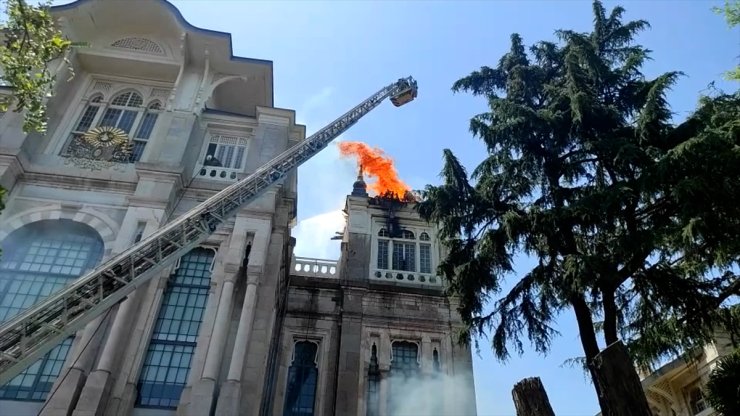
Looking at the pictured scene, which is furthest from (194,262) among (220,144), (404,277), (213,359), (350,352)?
(404,277)

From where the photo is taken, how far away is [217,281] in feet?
49.2

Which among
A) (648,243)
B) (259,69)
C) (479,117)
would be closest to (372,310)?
(479,117)

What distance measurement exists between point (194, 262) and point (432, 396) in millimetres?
9135

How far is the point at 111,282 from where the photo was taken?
33.0 ft

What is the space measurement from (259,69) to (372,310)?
9.97 metres

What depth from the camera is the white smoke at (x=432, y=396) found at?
18.3 m

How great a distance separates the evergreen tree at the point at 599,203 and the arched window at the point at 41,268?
9.63 metres

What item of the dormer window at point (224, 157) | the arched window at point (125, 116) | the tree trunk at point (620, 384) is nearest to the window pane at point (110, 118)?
the arched window at point (125, 116)

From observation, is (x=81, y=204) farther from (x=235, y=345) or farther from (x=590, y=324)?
(x=590, y=324)

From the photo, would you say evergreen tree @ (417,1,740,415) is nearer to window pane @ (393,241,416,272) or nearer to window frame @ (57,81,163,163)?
window pane @ (393,241,416,272)

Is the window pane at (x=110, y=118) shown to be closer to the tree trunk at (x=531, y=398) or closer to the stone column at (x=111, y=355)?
the stone column at (x=111, y=355)

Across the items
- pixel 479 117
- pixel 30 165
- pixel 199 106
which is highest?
pixel 199 106

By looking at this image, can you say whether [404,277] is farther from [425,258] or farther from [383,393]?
[383,393]

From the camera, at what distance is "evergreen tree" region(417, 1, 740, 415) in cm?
1103
